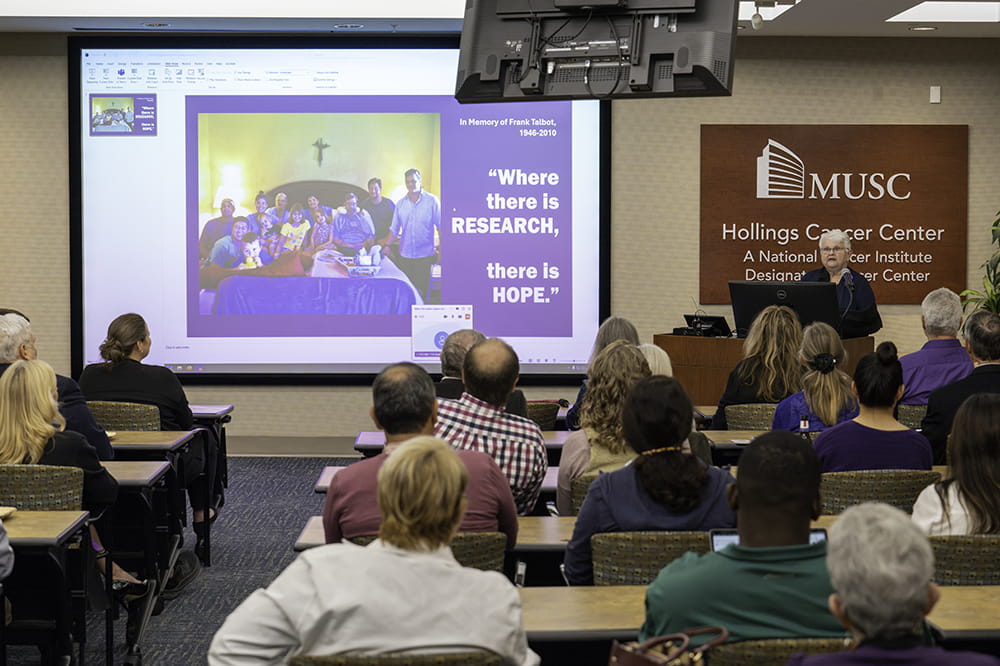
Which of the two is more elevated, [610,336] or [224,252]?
[224,252]

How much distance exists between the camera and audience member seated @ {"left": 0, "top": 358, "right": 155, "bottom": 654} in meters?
3.97

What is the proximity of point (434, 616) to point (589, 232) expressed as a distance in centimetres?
683

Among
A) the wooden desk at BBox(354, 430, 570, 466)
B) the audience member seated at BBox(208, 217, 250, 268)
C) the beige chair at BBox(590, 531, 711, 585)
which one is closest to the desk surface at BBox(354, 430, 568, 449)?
the wooden desk at BBox(354, 430, 570, 466)

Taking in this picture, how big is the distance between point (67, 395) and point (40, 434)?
60 centimetres

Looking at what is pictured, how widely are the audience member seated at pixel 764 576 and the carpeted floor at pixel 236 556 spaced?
2.70 meters

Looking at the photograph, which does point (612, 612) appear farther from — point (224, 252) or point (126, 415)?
point (224, 252)

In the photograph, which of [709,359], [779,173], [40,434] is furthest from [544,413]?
[779,173]

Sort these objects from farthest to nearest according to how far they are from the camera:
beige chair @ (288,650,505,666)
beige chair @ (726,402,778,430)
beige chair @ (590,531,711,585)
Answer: beige chair @ (726,402,778,430) < beige chair @ (590,531,711,585) < beige chair @ (288,650,505,666)

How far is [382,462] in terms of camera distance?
10.3 ft

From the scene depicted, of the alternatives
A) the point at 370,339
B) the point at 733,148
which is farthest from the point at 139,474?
the point at 733,148

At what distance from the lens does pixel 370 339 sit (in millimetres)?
8727

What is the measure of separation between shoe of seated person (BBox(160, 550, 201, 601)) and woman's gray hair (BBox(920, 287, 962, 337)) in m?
3.69

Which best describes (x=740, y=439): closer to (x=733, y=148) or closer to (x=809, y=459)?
(x=809, y=459)

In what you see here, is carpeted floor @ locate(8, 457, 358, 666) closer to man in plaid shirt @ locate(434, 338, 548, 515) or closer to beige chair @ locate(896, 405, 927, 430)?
man in plaid shirt @ locate(434, 338, 548, 515)
